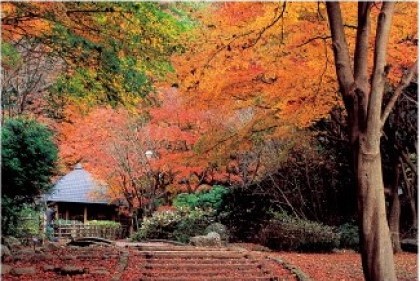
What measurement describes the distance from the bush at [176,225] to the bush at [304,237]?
3.71m

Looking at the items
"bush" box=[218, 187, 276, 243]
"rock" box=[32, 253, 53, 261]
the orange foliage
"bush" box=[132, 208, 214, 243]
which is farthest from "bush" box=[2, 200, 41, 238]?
"bush" box=[218, 187, 276, 243]

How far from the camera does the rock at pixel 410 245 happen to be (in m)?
16.3

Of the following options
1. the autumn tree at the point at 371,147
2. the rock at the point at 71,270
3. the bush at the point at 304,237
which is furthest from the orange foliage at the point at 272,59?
the rock at the point at 71,270

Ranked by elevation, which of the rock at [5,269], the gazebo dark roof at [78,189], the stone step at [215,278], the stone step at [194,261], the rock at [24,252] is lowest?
the stone step at [215,278]

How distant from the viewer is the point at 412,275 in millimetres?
10742

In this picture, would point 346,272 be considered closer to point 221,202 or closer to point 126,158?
point 221,202

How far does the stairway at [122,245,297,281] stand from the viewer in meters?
10.4

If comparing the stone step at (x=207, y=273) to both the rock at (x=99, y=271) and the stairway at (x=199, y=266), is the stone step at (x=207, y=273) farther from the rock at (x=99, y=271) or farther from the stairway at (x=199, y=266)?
the rock at (x=99, y=271)

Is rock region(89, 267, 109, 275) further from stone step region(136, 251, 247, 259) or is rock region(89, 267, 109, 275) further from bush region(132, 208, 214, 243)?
bush region(132, 208, 214, 243)

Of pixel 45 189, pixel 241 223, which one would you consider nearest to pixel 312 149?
pixel 241 223

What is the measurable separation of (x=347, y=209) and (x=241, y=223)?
11.9 feet

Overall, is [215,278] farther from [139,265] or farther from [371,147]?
[371,147]

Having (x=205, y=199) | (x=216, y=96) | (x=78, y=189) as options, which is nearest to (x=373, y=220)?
(x=216, y=96)

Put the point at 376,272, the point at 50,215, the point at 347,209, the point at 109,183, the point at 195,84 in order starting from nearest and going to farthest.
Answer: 1. the point at 376,272
2. the point at 195,84
3. the point at 347,209
4. the point at 109,183
5. the point at 50,215
